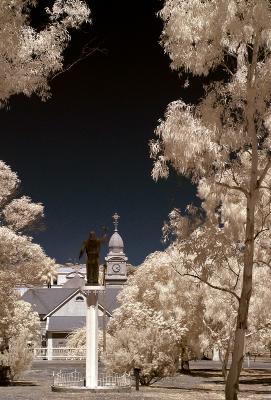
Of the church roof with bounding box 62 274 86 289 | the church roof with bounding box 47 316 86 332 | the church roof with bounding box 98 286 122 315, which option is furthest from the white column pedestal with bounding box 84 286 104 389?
the church roof with bounding box 62 274 86 289

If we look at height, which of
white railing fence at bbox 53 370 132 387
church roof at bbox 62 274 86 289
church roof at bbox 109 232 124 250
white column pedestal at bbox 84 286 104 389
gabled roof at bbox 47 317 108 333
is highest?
church roof at bbox 109 232 124 250

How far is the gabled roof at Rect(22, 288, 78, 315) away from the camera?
90.1 metres

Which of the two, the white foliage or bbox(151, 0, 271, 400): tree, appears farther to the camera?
the white foliage

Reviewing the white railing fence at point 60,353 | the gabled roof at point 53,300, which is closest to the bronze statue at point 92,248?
the white railing fence at point 60,353

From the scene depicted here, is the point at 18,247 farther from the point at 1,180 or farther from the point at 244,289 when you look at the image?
the point at 244,289

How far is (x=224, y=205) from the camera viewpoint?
2247 centimetres

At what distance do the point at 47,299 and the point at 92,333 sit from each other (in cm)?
7078

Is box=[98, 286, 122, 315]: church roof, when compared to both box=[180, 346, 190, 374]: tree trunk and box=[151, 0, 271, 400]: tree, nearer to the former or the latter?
box=[180, 346, 190, 374]: tree trunk

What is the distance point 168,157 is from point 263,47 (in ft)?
11.2

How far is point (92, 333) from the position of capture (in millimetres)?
24266

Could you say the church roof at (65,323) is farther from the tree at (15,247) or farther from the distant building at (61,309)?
the tree at (15,247)

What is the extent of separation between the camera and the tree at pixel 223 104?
13648 millimetres

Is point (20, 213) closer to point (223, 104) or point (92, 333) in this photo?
point (92, 333)

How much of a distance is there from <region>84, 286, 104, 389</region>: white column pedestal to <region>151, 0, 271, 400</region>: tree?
10.6m
